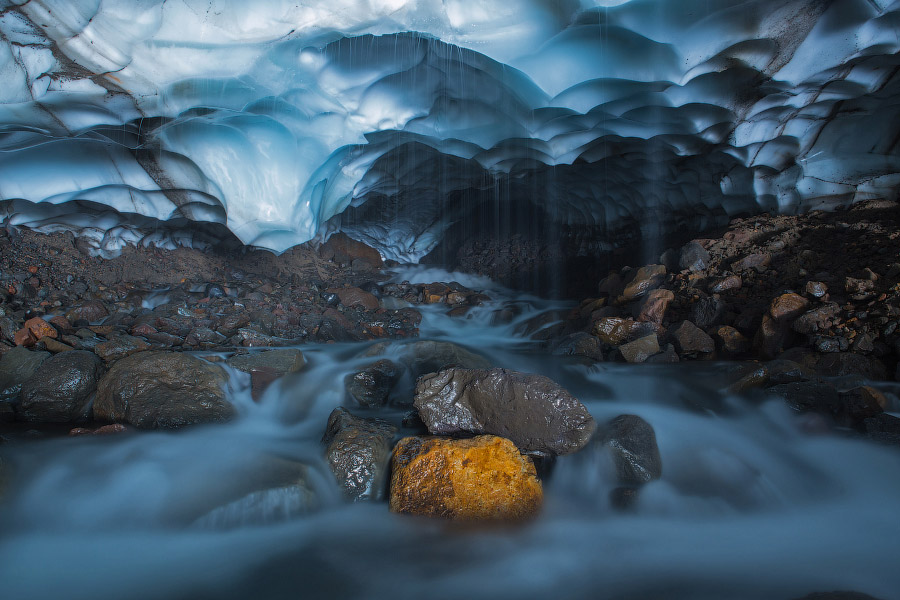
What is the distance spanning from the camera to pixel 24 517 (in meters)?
2.69

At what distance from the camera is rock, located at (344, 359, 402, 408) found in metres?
4.30

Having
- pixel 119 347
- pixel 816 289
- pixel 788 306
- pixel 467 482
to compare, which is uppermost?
pixel 816 289

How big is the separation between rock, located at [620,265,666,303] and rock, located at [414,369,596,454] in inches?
126

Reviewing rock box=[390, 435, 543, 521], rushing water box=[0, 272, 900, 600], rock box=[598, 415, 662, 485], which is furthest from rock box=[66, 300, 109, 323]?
rock box=[598, 415, 662, 485]

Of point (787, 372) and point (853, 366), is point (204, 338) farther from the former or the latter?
point (853, 366)

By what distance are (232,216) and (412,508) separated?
458 cm

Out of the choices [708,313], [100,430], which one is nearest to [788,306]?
[708,313]

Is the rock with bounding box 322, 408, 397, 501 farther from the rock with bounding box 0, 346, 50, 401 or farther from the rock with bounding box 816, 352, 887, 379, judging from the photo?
the rock with bounding box 816, 352, 887, 379

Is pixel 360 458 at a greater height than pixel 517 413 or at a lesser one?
lesser

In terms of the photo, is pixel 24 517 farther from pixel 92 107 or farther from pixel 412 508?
pixel 92 107

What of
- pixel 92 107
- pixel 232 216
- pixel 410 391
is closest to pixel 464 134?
pixel 232 216

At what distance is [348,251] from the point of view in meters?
9.88

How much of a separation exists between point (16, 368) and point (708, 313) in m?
6.81

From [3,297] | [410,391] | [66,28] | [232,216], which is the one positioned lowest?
[410,391]
